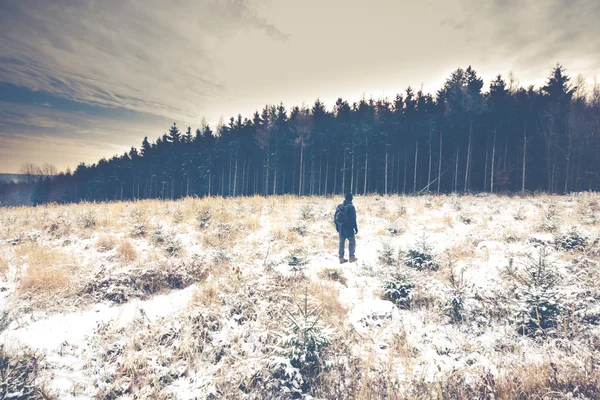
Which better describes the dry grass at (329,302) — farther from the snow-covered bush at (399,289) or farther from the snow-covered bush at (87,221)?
the snow-covered bush at (87,221)

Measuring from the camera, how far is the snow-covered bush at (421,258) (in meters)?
6.34

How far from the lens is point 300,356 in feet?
10.4

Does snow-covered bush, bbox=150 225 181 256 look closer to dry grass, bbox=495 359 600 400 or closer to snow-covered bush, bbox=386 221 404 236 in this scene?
dry grass, bbox=495 359 600 400

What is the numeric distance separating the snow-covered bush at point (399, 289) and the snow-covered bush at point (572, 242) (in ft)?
16.9

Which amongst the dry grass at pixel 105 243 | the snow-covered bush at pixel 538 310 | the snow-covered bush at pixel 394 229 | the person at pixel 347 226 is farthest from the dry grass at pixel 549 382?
the dry grass at pixel 105 243

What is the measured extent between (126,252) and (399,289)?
686 centimetres

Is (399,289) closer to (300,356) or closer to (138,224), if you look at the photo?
(300,356)

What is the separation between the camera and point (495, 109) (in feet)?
91.1

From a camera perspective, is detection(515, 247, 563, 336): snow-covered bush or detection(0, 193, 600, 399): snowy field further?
detection(515, 247, 563, 336): snow-covered bush

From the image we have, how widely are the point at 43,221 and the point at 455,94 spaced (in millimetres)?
36814

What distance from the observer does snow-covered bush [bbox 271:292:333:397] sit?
3.04 metres

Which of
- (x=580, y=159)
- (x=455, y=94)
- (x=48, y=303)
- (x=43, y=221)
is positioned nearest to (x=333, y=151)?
(x=455, y=94)

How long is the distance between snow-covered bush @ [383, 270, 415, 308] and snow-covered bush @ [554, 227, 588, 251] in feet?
16.9

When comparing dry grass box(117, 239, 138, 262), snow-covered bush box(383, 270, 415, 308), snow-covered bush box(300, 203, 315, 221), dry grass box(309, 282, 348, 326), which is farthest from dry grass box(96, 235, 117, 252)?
snow-covered bush box(383, 270, 415, 308)
